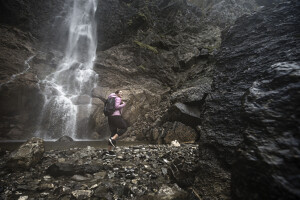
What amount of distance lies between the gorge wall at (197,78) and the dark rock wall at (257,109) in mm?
10

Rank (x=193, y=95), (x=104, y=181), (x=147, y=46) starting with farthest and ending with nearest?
1. (x=147, y=46)
2. (x=193, y=95)
3. (x=104, y=181)

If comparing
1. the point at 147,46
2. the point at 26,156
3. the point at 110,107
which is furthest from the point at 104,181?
the point at 147,46

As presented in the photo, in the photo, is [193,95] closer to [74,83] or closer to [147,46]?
[147,46]

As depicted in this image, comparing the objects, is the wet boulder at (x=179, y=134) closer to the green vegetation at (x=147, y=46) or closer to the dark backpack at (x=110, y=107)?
the dark backpack at (x=110, y=107)

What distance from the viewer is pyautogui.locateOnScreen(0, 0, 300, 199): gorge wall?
63.0 inches

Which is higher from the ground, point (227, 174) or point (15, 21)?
point (15, 21)

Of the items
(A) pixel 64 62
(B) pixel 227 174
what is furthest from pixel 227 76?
(A) pixel 64 62

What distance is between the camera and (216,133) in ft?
9.79

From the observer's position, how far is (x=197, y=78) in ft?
57.0

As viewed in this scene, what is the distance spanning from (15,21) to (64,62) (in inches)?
301

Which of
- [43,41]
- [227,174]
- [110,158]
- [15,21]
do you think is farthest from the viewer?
[43,41]

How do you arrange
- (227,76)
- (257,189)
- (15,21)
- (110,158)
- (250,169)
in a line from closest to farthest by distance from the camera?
(257,189), (250,169), (227,76), (110,158), (15,21)

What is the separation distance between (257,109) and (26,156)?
18.1 feet

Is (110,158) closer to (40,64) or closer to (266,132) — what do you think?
(266,132)
